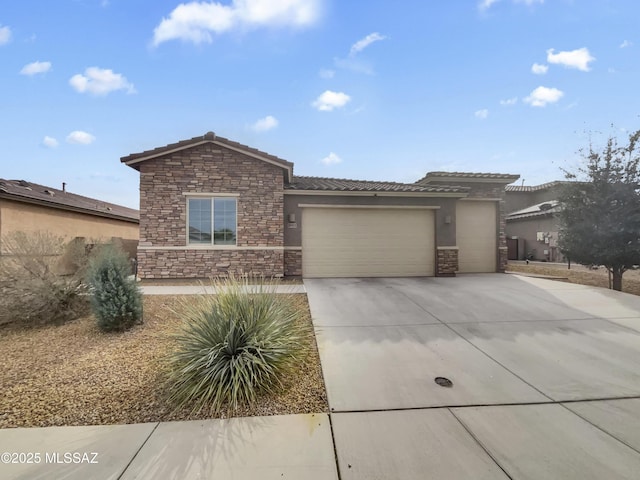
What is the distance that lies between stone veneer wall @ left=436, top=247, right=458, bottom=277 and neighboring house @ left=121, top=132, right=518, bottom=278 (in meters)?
0.04

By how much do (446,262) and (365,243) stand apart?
3.24 m

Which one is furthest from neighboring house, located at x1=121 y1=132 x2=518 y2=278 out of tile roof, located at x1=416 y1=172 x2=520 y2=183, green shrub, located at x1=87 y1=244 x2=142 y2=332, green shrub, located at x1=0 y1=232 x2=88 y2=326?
green shrub, located at x1=87 y1=244 x2=142 y2=332

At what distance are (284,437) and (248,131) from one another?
45.7 feet

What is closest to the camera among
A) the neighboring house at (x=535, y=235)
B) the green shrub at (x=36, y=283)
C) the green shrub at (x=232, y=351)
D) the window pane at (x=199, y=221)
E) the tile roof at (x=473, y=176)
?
the green shrub at (x=232, y=351)

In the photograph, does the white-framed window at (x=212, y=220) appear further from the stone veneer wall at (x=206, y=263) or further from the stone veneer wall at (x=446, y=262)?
the stone veneer wall at (x=446, y=262)

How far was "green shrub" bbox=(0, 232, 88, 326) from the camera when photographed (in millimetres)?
5992

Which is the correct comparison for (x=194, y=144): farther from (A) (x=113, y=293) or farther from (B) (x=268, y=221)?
(A) (x=113, y=293)

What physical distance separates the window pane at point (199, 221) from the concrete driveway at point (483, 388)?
5.59 metres

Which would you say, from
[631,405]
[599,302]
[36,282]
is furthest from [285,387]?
[599,302]

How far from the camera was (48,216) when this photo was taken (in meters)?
12.8

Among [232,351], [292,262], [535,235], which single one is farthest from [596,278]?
[232,351]

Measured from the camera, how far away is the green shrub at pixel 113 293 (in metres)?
5.52

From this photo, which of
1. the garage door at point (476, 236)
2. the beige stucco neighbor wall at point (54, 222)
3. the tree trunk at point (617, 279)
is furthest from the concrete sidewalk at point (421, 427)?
the garage door at point (476, 236)

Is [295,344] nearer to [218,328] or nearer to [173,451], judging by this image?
[218,328]
